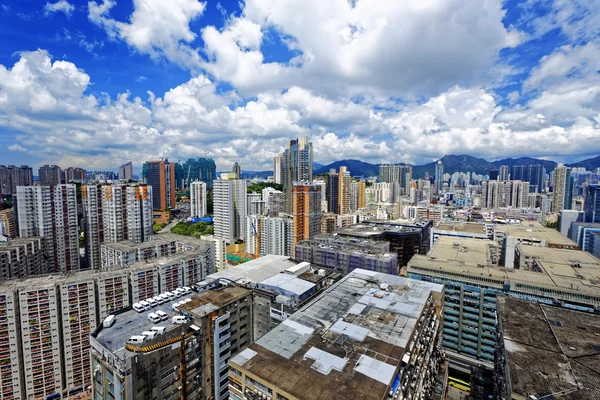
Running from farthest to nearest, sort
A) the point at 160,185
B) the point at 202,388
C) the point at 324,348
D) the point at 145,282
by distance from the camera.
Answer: the point at 160,185 → the point at 145,282 → the point at 202,388 → the point at 324,348

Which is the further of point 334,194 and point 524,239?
point 334,194

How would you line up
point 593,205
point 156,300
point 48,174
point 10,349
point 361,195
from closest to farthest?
point 156,300 → point 10,349 → point 593,205 → point 48,174 → point 361,195

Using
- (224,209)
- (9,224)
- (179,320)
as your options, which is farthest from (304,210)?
(9,224)

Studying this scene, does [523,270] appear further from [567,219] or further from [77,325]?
[567,219]

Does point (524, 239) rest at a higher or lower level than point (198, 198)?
lower

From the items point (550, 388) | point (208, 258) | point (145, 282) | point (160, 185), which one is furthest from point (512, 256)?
point (160, 185)

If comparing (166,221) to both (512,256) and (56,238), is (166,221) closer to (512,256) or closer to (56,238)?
(56,238)
